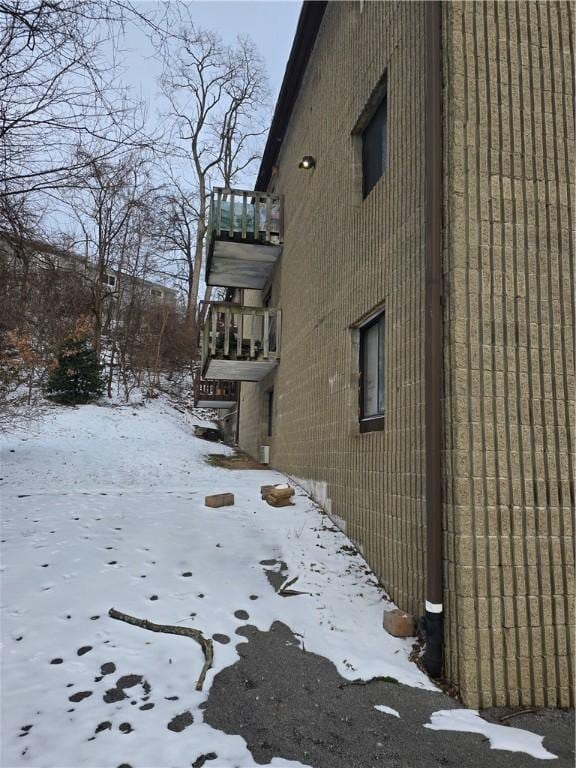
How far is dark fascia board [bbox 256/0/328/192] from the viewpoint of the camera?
7.88 metres

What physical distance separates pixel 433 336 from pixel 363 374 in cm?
211

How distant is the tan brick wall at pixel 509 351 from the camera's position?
3137 mm

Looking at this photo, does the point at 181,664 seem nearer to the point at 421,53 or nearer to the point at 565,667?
the point at 565,667

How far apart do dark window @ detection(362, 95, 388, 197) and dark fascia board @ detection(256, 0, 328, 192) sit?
3420 millimetres

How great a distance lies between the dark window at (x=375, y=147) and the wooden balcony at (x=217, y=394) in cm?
1361

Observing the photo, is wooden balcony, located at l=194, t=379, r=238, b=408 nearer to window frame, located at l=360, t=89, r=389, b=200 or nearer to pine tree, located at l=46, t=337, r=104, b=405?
pine tree, located at l=46, t=337, r=104, b=405

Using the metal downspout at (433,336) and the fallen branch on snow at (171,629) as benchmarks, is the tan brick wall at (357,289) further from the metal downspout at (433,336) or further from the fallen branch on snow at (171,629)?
the fallen branch on snow at (171,629)

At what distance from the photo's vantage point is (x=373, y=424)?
505 centimetres

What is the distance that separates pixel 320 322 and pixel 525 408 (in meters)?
4.04

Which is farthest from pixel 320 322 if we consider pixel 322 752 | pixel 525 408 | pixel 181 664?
pixel 322 752

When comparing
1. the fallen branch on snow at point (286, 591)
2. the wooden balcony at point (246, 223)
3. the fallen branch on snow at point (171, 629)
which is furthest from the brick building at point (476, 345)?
the wooden balcony at point (246, 223)

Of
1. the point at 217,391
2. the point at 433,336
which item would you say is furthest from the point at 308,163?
the point at 217,391

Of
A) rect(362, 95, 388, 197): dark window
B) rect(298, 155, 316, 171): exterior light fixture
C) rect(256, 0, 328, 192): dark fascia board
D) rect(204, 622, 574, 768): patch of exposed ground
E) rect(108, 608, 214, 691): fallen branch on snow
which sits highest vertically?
rect(256, 0, 328, 192): dark fascia board

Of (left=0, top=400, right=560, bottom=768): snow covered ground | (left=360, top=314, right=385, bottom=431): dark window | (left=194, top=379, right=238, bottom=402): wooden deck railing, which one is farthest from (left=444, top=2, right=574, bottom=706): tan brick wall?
(left=194, top=379, right=238, bottom=402): wooden deck railing
